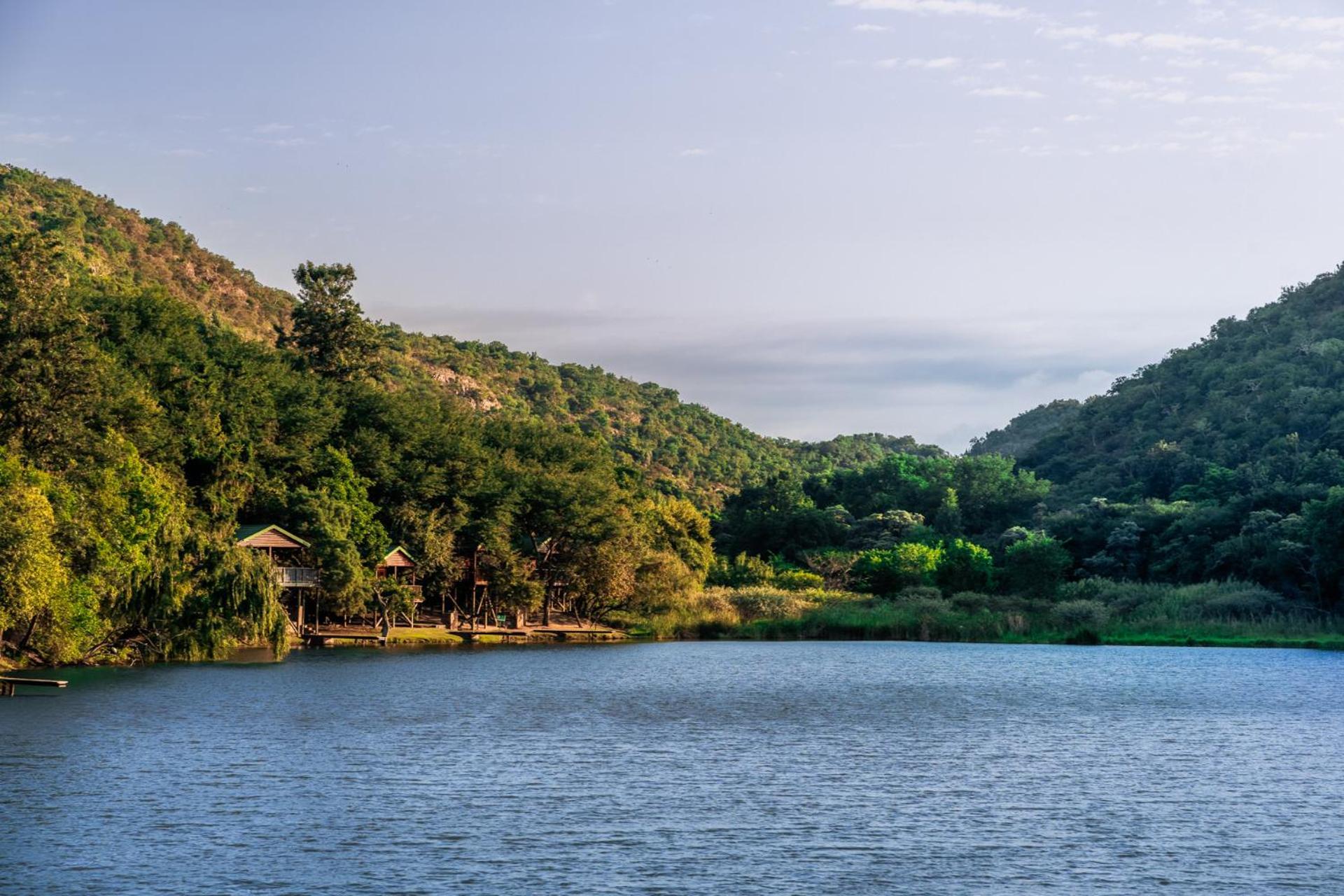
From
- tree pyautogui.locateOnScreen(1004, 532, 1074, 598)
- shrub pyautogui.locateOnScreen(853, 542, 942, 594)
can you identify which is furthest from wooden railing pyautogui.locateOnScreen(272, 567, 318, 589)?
tree pyautogui.locateOnScreen(1004, 532, 1074, 598)

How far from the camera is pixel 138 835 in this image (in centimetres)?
1977

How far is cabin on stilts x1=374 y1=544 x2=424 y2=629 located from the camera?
67938 mm

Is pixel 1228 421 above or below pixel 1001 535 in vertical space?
above

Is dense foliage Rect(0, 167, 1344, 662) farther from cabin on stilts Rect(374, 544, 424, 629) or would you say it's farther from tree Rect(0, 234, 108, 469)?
cabin on stilts Rect(374, 544, 424, 629)

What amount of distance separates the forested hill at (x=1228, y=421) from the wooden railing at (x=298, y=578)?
57613mm

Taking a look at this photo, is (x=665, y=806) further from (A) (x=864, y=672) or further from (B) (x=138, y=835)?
(A) (x=864, y=672)

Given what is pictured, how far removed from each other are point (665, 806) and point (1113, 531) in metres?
71.3

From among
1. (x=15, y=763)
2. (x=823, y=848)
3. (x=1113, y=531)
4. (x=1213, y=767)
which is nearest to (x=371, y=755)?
(x=15, y=763)

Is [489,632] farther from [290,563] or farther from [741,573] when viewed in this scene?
[741,573]

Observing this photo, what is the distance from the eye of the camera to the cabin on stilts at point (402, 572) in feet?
223

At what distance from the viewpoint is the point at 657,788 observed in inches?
973

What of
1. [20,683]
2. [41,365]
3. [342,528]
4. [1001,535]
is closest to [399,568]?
[342,528]

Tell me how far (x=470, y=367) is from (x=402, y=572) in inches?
2769

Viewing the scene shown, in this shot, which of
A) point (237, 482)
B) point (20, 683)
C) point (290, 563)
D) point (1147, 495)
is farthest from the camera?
point (1147, 495)
